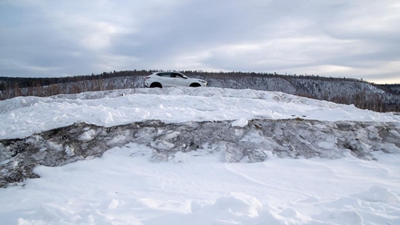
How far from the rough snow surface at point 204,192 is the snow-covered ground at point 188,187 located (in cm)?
1

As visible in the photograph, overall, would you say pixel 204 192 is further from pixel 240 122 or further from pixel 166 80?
pixel 166 80

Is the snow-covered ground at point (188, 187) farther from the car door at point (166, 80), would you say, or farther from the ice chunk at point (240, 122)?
the car door at point (166, 80)

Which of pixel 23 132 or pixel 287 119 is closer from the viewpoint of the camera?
pixel 23 132

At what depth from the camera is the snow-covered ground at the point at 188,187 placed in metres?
2.60

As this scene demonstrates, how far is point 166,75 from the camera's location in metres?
16.8

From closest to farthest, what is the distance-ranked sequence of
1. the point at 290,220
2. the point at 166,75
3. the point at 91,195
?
the point at 290,220
the point at 91,195
the point at 166,75

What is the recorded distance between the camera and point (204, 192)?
3598mm

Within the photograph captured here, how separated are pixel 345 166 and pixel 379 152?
160 centimetres

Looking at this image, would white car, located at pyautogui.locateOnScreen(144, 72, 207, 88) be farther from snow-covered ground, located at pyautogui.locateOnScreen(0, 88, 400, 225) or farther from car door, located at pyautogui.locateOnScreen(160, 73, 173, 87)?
snow-covered ground, located at pyautogui.locateOnScreen(0, 88, 400, 225)

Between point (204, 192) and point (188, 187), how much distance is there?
1.06 feet

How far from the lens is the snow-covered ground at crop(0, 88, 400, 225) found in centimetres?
260

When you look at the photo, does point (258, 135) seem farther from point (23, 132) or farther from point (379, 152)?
point (23, 132)

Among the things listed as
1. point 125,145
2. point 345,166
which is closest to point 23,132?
point 125,145

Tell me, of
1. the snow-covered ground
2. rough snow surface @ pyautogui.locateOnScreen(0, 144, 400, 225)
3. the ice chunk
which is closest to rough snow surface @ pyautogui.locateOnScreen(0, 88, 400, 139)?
the snow-covered ground
